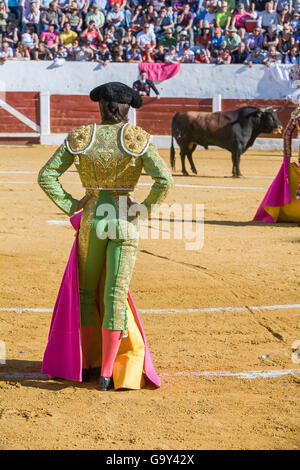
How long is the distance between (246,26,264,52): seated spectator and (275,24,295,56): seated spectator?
1.31ft

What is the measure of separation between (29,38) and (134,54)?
222cm

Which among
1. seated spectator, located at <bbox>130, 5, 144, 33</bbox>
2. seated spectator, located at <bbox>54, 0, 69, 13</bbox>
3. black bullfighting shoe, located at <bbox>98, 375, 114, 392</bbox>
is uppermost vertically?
seated spectator, located at <bbox>54, 0, 69, 13</bbox>

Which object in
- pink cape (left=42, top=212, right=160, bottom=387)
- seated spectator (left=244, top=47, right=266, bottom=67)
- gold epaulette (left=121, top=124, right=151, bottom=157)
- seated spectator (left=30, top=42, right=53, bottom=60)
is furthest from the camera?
seated spectator (left=30, top=42, right=53, bottom=60)

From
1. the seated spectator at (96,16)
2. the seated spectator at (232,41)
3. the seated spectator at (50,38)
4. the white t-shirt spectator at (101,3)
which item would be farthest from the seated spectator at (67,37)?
the seated spectator at (232,41)

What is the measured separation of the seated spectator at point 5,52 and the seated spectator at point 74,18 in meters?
1.43

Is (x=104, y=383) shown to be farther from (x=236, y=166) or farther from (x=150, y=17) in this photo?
(x=150, y=17)

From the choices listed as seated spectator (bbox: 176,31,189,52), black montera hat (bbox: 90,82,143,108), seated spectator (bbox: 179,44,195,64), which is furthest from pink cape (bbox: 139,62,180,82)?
black montera hat (bbox: 90,82,143,108)

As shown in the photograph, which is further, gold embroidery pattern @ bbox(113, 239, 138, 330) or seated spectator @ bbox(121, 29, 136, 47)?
seated spectator @ bbox(121, 29, 136, 47)

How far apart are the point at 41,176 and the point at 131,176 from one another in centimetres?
38

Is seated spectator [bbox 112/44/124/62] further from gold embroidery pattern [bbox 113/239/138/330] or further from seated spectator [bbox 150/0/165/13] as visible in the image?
gold embroidery pattern [bbox 113/239/138/330]

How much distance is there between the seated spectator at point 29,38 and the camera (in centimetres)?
1603

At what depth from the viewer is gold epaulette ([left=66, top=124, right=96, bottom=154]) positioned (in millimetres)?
3217

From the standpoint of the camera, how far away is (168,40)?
632 inches

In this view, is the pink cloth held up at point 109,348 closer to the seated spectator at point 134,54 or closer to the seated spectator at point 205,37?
the seated spectator at point 134,54
